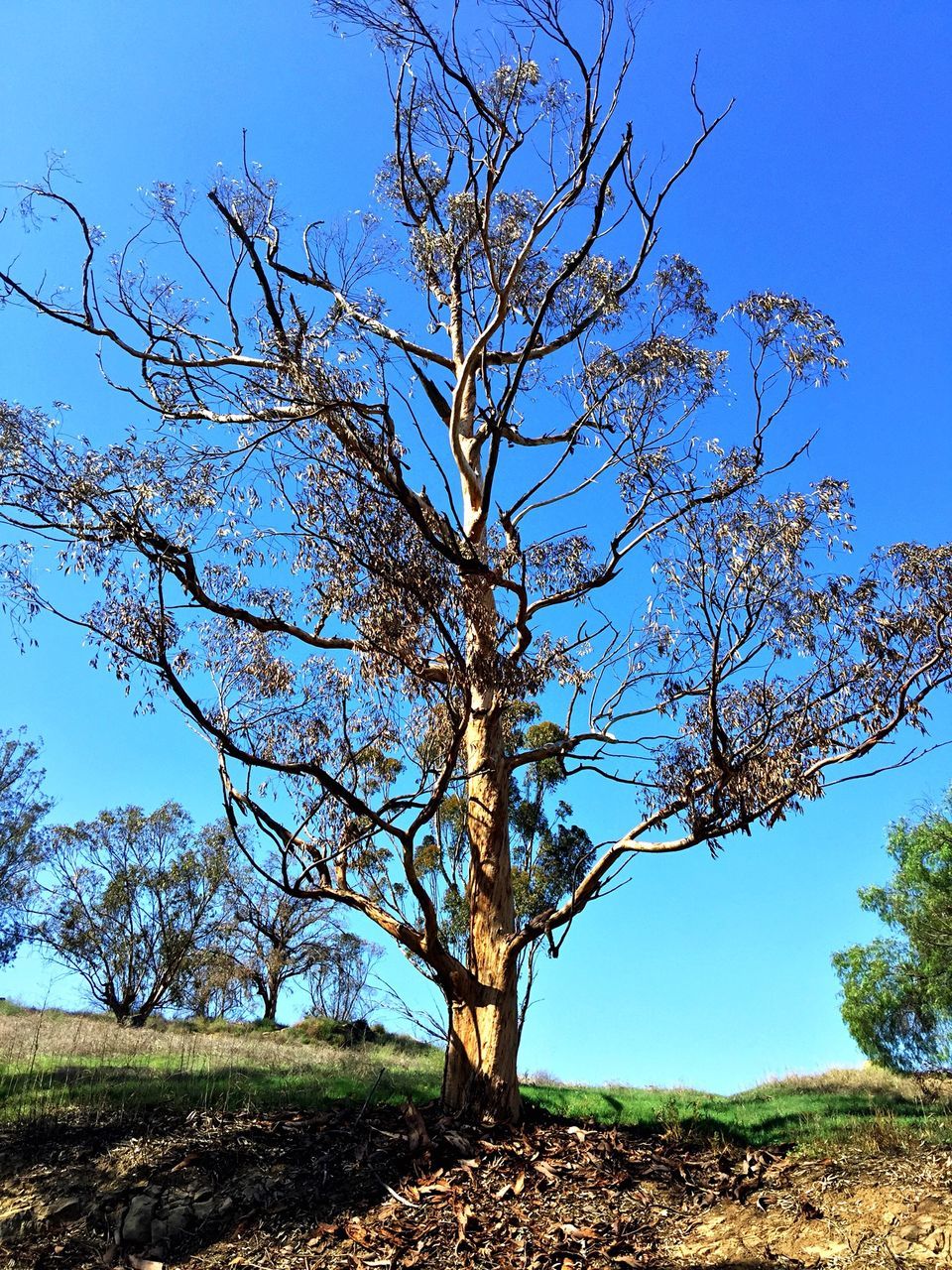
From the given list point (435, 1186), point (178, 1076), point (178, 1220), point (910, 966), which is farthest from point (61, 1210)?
point (910, 966)

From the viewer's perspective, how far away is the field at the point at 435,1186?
5047 mm

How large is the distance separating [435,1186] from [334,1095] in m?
2.56

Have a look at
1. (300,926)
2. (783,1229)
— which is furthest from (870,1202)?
(300,926)

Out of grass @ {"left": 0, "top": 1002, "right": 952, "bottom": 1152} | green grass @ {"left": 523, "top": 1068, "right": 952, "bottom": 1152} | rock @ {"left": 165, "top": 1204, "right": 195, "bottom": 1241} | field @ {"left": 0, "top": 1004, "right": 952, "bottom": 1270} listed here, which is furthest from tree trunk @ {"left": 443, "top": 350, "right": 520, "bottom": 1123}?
rock @ {"left": 165, "top": 1204, "right": 195, "bottom": 1241}

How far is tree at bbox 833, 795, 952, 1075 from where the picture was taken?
55.6ft

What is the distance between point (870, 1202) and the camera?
513 centimetres

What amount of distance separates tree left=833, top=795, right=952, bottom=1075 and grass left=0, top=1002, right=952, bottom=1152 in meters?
4.73

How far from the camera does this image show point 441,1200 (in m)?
5.60

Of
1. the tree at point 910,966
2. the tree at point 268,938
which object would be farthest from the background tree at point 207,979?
the tree at point 910,966

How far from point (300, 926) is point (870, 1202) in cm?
1774

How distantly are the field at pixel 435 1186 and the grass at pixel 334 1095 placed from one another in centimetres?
5

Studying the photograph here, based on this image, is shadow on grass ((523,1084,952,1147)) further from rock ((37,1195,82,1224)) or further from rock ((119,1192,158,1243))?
rock ((37,1195,82,1224))

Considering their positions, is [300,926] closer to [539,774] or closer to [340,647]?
[539,774]

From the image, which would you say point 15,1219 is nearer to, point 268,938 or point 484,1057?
point 484,1057
